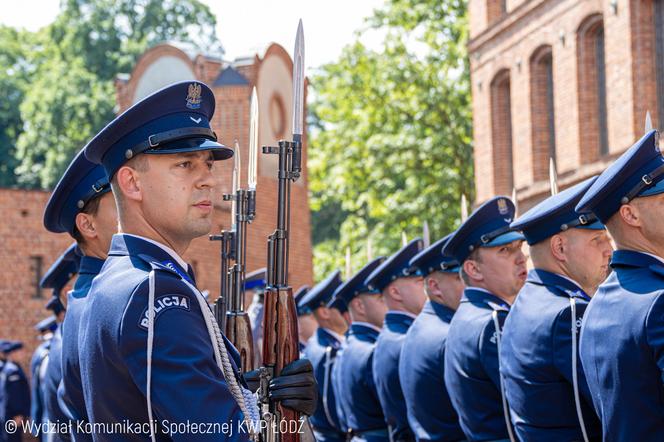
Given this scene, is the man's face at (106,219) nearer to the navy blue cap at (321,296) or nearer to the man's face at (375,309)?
the man's face at (375,309)

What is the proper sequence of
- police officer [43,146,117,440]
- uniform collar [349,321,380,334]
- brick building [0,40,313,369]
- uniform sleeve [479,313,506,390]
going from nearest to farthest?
police officer [43,146,117,440] → uniform sleeve [479,313,506,390] → uniform collar [349,321,380,334] → brick building [0,40,313,369]

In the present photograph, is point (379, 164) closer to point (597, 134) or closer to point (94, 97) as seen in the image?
point (597, 134)

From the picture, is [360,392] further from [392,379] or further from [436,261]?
[436,261]

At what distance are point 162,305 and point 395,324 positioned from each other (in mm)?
5468

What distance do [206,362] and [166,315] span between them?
0.62 ft

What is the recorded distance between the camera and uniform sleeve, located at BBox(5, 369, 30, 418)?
16.7 meters

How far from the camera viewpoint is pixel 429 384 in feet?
24.5

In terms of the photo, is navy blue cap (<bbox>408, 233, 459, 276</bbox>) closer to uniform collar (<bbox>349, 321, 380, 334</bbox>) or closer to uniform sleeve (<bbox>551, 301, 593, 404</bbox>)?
uniform collar (<bbox>349, 321, 380, 334</bbox>)

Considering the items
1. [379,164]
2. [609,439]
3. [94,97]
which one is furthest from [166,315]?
[94,97]

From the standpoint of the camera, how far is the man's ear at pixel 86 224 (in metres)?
5.76

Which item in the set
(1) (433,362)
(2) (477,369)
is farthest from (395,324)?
(2) (477,369)

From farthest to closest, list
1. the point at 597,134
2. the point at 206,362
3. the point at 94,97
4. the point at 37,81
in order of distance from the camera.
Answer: the point at 37,81 → the point at 94,97 → the point at 597,134 → the point at 206,362

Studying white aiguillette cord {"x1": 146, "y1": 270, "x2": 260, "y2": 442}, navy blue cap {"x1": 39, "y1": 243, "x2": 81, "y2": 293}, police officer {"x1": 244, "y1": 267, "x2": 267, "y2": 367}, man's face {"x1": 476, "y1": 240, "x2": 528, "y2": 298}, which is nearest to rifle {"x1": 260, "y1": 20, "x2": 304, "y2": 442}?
white aiguillette cord {"x1": 146, "y1": 270, "x2": 260, "y2": 442}

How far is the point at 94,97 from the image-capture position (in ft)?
143
